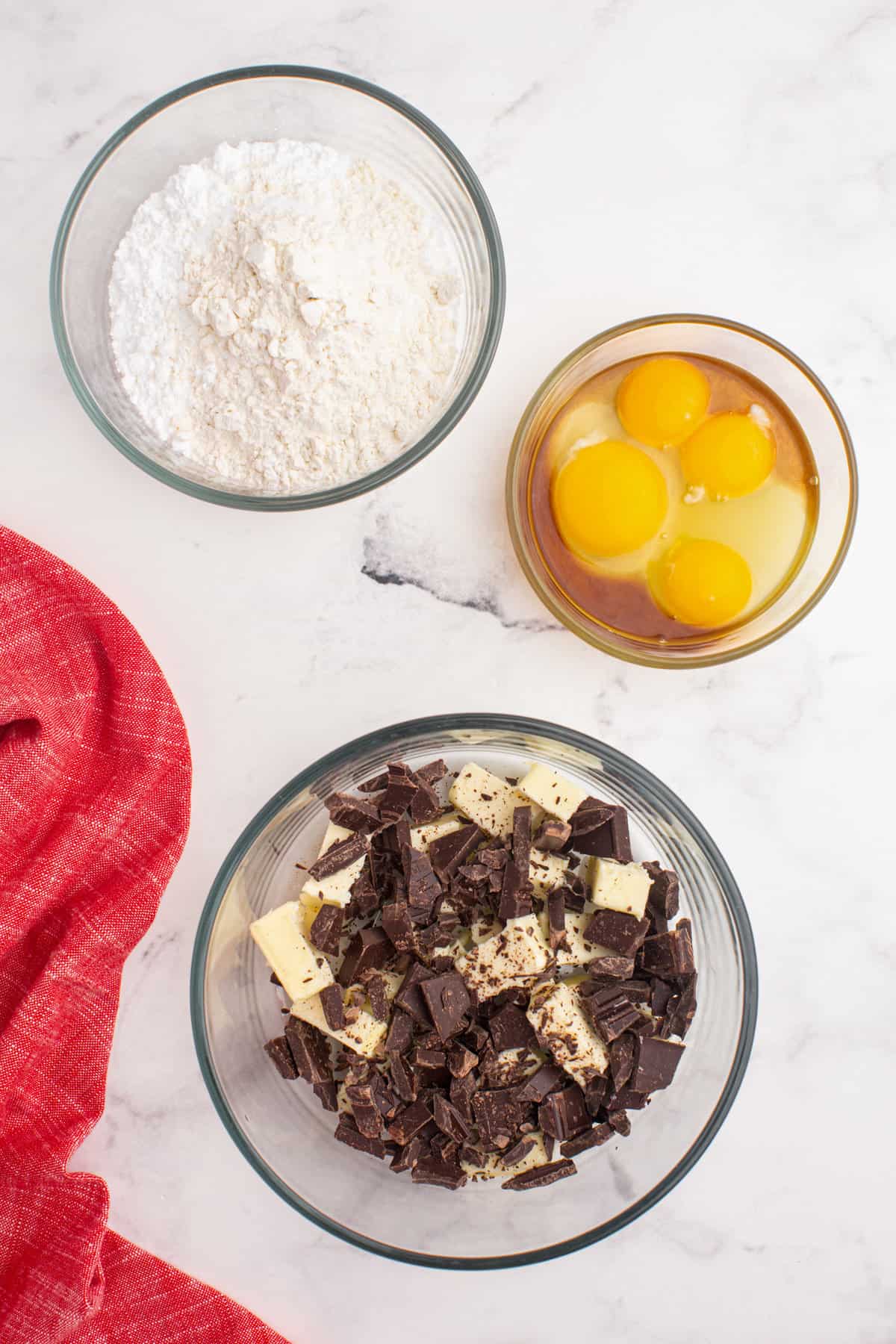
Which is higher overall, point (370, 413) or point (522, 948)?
point (370, 413)

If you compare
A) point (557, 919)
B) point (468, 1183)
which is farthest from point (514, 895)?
point (468, 1183)

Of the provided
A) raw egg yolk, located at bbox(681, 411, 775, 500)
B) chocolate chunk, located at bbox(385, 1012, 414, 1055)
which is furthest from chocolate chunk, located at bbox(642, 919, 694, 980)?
raw egg yolk, located at bbox(681, 411, 775, 500)

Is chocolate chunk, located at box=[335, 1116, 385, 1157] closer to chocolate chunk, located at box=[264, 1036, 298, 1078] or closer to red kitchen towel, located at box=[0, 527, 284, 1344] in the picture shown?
chocolate chunk, located at box=[264, 1036, 298, 1078]

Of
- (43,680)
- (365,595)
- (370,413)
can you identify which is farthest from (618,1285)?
(370,413)

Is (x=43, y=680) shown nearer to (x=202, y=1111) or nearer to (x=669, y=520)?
(x=202, y=1111)

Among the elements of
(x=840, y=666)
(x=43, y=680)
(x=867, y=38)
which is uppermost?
(x=867, y=38)
